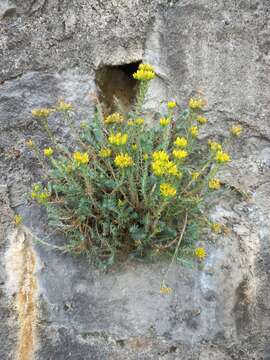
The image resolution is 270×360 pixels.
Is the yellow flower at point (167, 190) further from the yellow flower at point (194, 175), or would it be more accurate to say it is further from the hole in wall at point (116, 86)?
the hole in wall at point (116, 86)

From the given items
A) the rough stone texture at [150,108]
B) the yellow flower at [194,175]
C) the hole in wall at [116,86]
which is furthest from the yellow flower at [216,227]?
the hole in wall at [116,86]

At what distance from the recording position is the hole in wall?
10.3ft

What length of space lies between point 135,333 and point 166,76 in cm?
158

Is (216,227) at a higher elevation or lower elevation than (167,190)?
lower

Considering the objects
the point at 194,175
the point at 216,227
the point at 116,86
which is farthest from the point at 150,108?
the point at 216,227

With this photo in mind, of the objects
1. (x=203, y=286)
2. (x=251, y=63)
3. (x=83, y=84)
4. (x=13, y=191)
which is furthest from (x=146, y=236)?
(x=251, y=63)

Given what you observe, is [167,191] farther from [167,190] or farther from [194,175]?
[194,175]

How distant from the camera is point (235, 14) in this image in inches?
120

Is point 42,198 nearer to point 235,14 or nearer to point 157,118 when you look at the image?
point 157,118

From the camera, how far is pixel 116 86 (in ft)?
10.8

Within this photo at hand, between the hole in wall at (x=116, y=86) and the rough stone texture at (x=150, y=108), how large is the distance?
0.10 m

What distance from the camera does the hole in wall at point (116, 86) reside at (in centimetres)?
314

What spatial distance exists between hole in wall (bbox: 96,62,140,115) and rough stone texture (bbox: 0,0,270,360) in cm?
10

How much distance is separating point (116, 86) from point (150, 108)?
33cm
